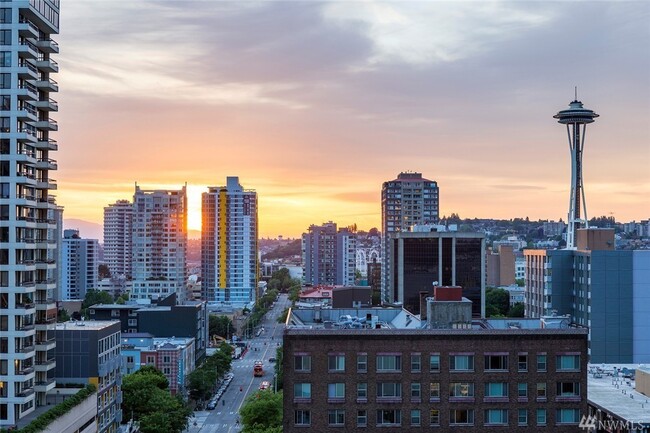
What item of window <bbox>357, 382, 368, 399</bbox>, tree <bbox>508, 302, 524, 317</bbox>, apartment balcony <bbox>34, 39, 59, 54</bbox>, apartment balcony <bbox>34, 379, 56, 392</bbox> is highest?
apartment balcony <bbox>34, 39, 59, 54</bbox>

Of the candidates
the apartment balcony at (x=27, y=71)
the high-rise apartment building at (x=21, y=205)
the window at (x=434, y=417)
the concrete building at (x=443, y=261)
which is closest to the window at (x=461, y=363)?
the window at (x=434, y=417)

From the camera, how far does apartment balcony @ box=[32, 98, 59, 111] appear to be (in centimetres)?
6906

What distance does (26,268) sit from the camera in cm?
6656

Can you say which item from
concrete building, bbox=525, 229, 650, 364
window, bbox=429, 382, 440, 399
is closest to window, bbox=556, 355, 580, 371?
window, bbox=429, 382, 440, 399

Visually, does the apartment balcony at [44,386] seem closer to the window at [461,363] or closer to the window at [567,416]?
the window at [461,363]

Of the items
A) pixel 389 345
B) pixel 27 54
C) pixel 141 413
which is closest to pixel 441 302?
pixel 389 345

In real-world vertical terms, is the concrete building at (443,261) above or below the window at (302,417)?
above

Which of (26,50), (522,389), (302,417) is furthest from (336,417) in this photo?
(26,50)

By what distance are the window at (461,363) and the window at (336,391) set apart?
22.2ft

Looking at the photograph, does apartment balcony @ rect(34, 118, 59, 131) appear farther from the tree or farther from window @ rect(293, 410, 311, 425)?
the tree

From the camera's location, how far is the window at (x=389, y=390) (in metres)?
49.4

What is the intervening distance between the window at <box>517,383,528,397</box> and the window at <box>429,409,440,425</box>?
5118 millimetres

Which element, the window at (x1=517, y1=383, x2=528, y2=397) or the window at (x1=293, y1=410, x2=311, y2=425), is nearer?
the window at (x1=293, y1=410, x2=311, y2=425)

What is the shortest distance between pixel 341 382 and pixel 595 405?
62.5 ft
